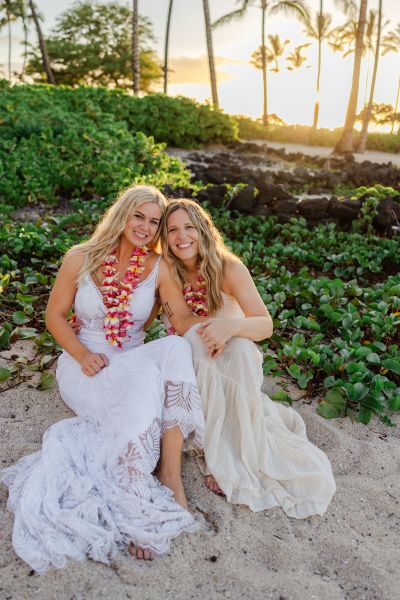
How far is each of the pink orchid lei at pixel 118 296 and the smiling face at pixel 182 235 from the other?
0.20 meters

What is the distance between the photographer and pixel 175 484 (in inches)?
98.3

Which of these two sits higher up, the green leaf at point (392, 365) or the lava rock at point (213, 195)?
the lava rock at point (213, 195)

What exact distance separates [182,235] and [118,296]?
1.55ft

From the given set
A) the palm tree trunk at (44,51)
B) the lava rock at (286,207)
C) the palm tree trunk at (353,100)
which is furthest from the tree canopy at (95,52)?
the lava rock at (286,207)

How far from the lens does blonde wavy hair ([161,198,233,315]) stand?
3062 mm

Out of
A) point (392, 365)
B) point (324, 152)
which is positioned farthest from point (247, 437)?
point (324, 152)

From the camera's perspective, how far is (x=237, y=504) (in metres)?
2.54

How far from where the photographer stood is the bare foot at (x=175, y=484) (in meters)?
2.45

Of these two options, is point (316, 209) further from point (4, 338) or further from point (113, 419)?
point (113, 419)

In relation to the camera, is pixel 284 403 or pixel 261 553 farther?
pixel 284 403

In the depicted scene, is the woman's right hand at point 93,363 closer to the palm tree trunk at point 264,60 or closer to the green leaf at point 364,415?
the green leaf at point 364,415

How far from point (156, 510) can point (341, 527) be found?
806 mm

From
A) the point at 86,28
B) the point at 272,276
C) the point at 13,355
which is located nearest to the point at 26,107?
the point at 272,276

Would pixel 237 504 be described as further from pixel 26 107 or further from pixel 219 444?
pixel 26 107
